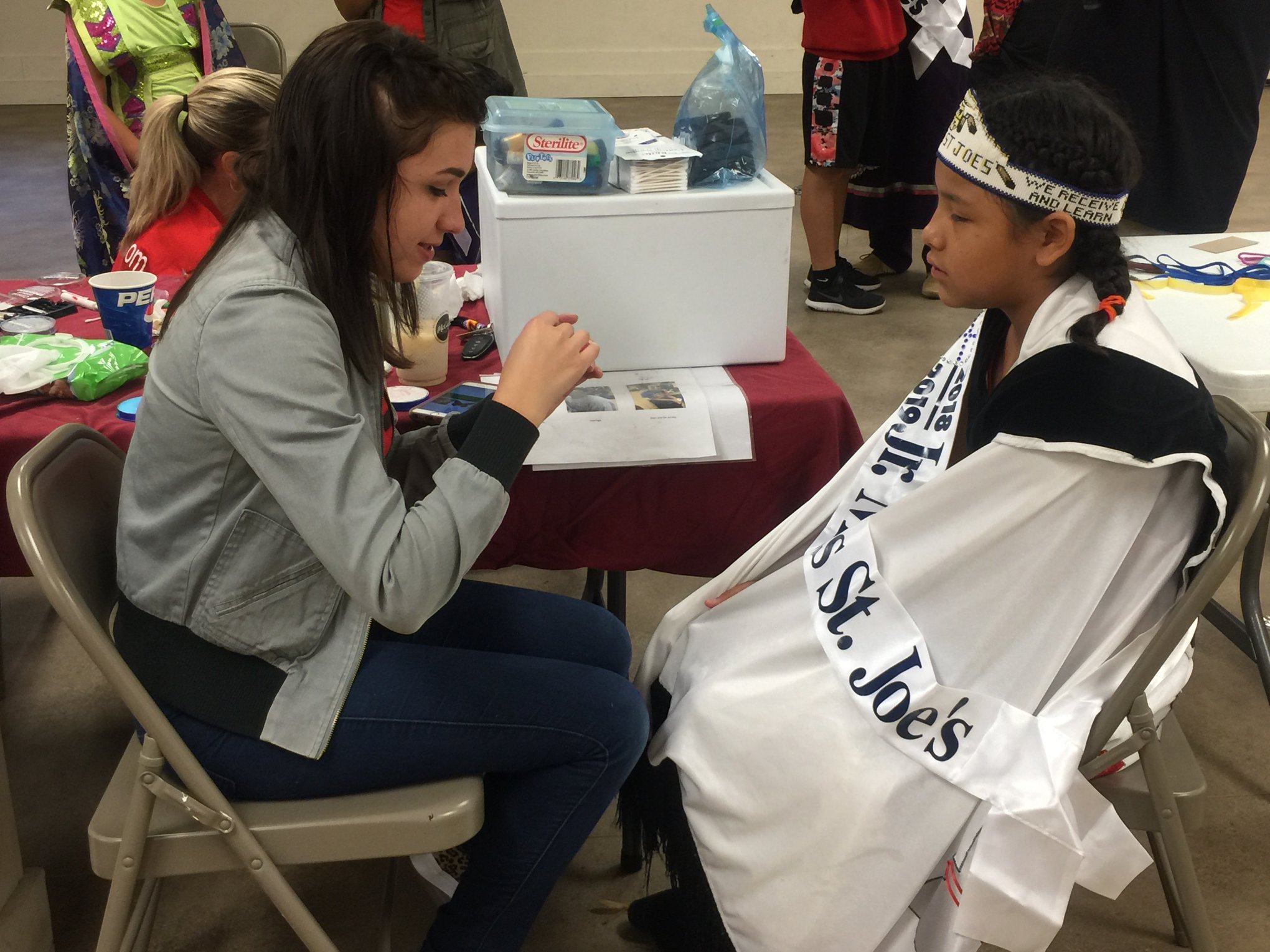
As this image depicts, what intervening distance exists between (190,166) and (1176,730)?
5.75ft

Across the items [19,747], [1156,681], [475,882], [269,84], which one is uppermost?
[269,84]

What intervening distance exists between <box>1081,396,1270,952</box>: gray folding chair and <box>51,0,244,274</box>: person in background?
262 centimetres

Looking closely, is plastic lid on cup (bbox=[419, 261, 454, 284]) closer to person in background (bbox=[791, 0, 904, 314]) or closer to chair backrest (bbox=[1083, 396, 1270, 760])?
chair backrest (bbox=[1083, 396, 1270, 760])

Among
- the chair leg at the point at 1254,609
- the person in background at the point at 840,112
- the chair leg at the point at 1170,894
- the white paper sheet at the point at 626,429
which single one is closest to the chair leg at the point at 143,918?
the white paper sheet at the point at 626,429

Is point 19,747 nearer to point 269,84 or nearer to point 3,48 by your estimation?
point 269,84

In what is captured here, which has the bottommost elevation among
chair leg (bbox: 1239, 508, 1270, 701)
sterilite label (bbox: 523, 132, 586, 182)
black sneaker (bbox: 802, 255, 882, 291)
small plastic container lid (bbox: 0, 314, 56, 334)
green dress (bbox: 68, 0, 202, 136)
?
black sneaker (bbox: 802, 255, 882, 291)

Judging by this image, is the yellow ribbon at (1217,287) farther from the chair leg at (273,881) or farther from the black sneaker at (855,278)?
the black sneaker at (855,278)

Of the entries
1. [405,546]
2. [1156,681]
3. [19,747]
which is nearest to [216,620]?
[405,546]

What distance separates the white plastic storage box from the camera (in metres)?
1.48

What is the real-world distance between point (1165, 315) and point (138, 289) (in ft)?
4.89

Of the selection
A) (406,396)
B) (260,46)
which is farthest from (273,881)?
(260,46)

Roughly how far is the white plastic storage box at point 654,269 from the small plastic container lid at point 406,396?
0.14 meters

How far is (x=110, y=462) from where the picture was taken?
4.15ft

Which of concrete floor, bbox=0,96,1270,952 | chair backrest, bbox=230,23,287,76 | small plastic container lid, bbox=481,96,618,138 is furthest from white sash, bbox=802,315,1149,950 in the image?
chair backrest, bbox=230,23,287,76
